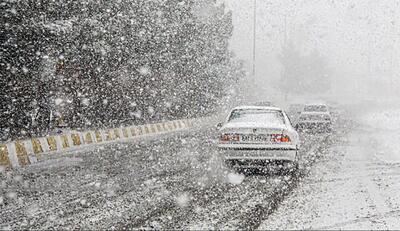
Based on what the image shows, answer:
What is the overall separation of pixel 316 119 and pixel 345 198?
63.7 feet

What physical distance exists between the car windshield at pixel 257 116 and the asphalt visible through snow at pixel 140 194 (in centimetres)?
111

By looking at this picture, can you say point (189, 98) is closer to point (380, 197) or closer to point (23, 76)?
point (23, 76)

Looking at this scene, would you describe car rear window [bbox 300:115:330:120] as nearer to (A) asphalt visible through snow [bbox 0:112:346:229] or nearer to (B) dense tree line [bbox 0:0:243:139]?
(B) dense tree line [bbox 0:0:243:139]

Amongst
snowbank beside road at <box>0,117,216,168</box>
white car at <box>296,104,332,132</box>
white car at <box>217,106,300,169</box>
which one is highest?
white car at <box>217,106,300,169</box>

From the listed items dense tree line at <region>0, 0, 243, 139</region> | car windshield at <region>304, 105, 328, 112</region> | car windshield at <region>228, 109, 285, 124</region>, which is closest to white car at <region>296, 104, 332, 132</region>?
car windshield at <region>304, 105, 328, 112</region>

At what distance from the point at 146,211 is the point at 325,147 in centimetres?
1237

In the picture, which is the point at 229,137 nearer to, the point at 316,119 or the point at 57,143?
the point at 57,143

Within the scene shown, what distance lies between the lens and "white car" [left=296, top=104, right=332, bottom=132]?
27.3 metres

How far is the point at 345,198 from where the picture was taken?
8.48 m

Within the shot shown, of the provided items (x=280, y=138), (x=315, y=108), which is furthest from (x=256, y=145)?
(x=315, y=108)

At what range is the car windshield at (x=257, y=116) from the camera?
1180cm

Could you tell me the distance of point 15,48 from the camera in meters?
19.3

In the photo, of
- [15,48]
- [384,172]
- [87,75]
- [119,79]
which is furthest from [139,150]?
[119,79]

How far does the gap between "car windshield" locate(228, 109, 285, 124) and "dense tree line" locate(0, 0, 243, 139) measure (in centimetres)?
1010
